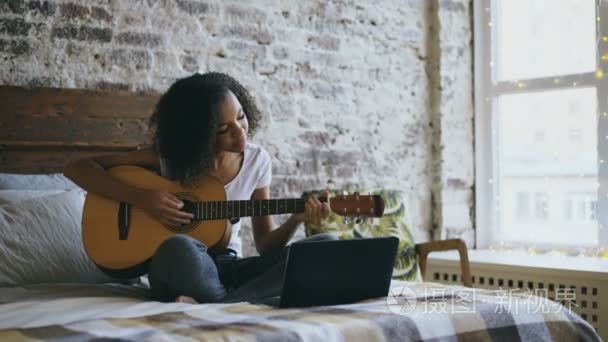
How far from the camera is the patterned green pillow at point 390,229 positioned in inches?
142

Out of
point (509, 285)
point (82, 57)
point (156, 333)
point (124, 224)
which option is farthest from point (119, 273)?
point (509, 285)

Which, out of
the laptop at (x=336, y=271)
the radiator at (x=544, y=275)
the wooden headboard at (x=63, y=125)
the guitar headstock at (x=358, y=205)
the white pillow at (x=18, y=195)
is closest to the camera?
the laptop at (x=336, y=271)

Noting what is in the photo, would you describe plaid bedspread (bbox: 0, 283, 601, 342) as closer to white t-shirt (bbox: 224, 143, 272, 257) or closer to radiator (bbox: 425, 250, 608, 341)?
white t-shirt (bbox: 224, 143, 272, 257)

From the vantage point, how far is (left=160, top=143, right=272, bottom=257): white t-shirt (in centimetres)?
271

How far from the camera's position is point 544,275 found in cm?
372

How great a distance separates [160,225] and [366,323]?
921 millimetres

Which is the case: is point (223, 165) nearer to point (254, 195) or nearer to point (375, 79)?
point (254, 195)

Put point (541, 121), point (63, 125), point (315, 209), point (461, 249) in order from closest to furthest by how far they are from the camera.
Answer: point (315, 209) → point (63, 125) → point (461, 249) → point (541, 121)

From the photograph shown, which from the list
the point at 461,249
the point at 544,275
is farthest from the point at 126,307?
the point at 544,275

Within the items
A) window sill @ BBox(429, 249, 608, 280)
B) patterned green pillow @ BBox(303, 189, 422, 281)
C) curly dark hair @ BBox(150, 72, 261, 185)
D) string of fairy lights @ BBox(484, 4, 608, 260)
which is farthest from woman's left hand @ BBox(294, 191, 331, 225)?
string of fairy lights @ BBox(484, 4, 608, 260)

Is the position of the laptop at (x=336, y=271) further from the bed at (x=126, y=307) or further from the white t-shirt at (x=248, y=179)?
the white t-shirt at (x=248, y=179)

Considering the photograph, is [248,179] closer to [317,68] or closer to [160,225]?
[160,225]

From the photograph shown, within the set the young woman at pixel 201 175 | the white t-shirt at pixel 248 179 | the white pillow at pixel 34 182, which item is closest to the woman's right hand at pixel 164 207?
the young woman at pixel 201 175

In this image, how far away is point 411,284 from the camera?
8.95 ft
